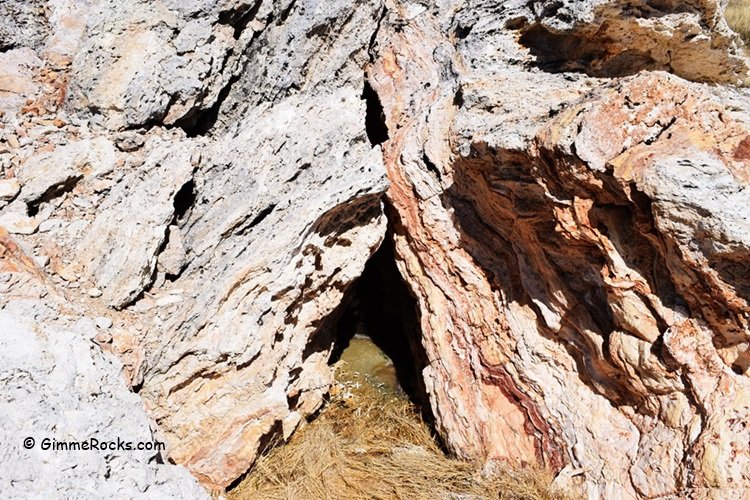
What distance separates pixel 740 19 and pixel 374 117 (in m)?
6.90

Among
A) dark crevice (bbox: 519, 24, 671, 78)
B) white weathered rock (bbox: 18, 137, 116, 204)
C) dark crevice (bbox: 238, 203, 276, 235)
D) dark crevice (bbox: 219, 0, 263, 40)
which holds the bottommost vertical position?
dark crevice (bbox: 238, 203, 276, 235)

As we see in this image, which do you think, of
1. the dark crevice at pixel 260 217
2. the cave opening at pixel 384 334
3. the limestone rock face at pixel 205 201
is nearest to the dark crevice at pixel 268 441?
the limestone rock face at pixel 205 201

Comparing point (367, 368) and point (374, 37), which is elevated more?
point (374, 37)

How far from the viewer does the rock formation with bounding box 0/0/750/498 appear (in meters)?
3.03

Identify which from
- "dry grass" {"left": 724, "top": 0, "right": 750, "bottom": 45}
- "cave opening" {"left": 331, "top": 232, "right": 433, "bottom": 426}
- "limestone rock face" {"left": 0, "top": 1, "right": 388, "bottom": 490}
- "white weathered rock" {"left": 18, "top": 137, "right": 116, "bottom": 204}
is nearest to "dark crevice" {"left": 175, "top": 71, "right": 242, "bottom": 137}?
"limestone rock face" {"left": 0, "top": 1, "right": 388, "bottom": 490}

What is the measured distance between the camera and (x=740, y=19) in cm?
894

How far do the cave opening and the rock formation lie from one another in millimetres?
336

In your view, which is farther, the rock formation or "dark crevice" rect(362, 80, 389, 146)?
"dark crevice" rect(362, 80, 389, 146)

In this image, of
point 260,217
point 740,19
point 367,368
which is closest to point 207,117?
point 260,217

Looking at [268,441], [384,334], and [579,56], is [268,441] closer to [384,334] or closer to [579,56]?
[384,334]

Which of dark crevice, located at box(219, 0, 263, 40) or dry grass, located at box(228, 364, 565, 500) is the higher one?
dark crevice, located at box(219, 0, 263, 40)

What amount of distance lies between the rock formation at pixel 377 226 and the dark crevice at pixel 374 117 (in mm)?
223

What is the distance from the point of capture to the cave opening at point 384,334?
516 centimetres

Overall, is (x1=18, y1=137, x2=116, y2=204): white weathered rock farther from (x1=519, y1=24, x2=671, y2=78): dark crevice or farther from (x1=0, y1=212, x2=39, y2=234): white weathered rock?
(x1=519, y1=24, x2=671, y2=78): dark crevice
